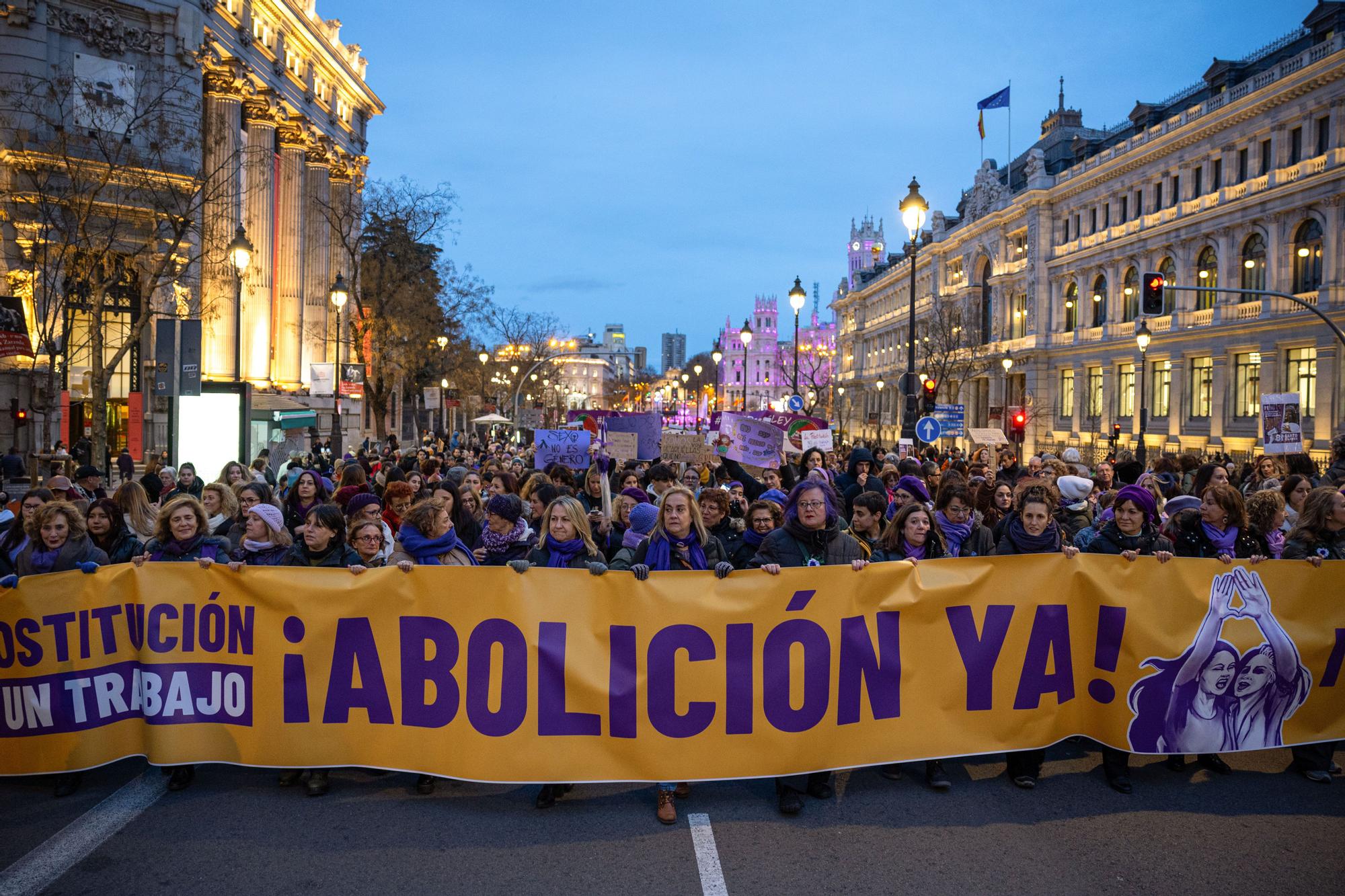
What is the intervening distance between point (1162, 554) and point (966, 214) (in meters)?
69.2

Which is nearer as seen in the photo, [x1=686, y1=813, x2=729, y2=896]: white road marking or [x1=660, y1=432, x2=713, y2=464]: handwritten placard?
[x1=686, y1=813, x2=729, y2=896]: white road marking

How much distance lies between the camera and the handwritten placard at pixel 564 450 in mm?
16594

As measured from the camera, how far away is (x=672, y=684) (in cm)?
571

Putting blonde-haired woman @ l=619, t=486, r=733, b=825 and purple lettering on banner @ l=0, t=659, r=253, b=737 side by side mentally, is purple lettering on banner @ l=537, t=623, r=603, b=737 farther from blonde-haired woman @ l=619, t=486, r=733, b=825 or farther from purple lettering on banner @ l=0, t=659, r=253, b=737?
purple lettering on banner @ l=0, t=659, r=253, b=737

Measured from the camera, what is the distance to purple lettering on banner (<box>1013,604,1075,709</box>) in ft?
19.7

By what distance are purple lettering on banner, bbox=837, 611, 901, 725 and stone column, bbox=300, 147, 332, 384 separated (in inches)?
1708

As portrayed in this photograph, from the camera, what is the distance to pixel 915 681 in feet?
19.2

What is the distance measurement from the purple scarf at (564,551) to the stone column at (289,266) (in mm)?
40004

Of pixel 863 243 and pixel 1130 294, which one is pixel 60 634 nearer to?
pixel 1130 294

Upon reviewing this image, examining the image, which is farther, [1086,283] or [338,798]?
[1086,283]

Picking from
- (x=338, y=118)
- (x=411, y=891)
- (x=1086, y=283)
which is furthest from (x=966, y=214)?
(x=411, y=891)

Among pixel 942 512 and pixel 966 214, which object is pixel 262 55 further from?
pixel 966 214

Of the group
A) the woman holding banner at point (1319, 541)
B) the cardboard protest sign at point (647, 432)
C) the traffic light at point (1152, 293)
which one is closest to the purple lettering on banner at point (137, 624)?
the woman holding banner at point (1319, 541)

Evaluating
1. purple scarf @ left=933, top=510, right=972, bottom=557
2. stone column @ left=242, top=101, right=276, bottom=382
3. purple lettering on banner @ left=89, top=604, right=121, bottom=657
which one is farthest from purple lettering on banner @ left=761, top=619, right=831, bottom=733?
stone column @ left=242, top=101, right=276, bottom=382
